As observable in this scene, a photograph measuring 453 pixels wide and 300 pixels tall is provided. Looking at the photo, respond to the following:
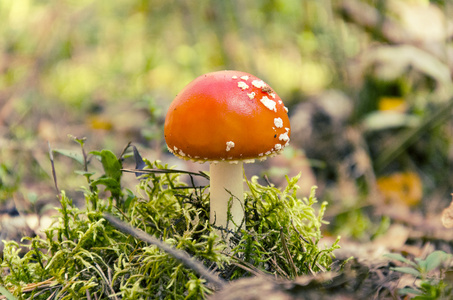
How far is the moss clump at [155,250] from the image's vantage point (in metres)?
1.49

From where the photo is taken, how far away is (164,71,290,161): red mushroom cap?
147 centimetres

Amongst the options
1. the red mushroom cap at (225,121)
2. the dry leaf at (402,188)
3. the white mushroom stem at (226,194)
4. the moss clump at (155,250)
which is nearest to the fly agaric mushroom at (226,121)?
the red mushroom cap at (225,121)

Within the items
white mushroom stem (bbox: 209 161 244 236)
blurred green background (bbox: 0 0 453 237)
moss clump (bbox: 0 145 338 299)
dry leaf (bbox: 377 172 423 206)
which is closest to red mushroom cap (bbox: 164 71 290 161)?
white mushroom stem (bbox: 209 161 244 236)

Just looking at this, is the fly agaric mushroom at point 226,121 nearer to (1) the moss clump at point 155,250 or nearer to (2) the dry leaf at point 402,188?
(1) the moss clump at point 155,250

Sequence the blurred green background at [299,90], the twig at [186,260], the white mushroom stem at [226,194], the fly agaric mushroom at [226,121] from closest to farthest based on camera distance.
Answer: the twig at [186,260] → the fly agaric mushroom at [226,121] → the white mushroom stem at [226,194] → the blurred green background at [299,90]

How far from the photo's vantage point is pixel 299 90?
5.00 m

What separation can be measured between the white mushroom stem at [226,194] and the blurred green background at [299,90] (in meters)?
0.63

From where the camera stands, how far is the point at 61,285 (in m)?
1.55

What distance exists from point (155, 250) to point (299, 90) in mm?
3840

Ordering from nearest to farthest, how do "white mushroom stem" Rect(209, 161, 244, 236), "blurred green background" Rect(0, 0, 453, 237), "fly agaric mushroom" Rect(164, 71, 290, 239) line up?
"fly agaric mushroom" Rect(164, 71, 290, 239) → "white mushroom stem" Rect(209, 161, 244, 236) → "blurred green background" Rect(0, 0, 453, 237)

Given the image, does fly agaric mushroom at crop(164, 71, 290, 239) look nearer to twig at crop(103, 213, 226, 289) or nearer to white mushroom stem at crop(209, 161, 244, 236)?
white mushroom stem at crop(209, 161, 244, 236)

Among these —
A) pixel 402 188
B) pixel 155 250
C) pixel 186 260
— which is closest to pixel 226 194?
pixel 155 250

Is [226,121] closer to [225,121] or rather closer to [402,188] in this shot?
[225,121]

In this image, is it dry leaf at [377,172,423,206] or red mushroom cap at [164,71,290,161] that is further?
dry leaf at [377,172,423,206]
